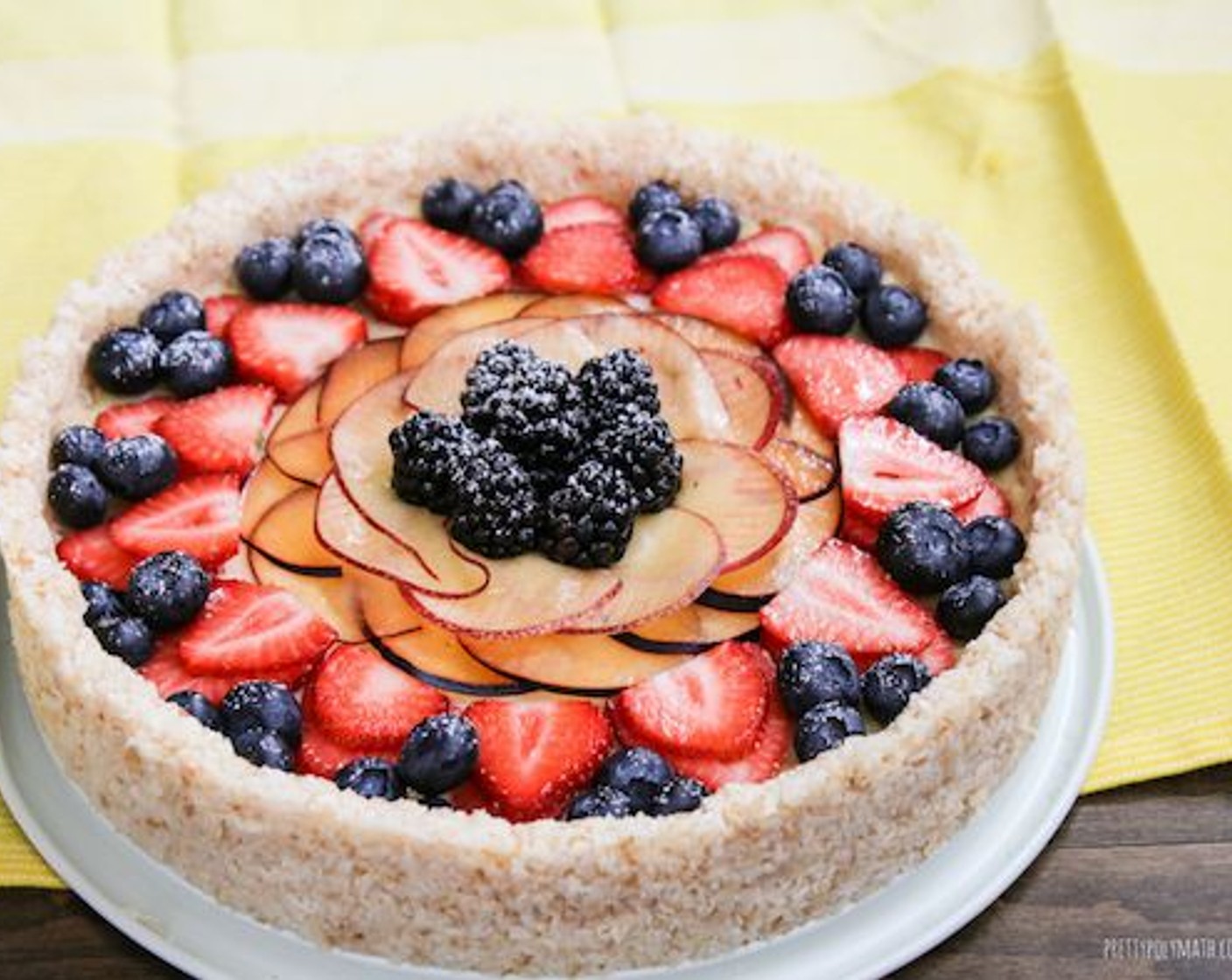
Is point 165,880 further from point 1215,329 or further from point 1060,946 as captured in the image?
point 1215,329

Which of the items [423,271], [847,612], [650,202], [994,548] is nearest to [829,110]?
[650,202]

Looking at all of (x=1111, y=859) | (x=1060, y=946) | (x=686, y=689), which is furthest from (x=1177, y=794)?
(x=686, y=689)

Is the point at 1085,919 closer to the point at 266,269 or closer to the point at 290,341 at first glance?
the point at 290,341

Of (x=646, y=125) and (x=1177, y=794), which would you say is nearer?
(x=1177, y=794)

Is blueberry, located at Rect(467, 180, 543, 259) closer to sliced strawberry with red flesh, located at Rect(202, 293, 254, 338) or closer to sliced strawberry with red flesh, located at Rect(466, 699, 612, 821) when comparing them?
sliced strawberry with red flesh, located at Rect(202, 293, 254, 338)

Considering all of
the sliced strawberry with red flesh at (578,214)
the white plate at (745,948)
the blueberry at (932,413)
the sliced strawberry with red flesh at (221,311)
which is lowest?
the white plate at (745,948)

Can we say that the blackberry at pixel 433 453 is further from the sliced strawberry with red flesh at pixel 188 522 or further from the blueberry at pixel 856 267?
the blueberry at pixel 856 267

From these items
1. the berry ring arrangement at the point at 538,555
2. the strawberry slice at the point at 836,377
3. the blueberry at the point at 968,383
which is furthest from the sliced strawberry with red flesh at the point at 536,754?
the blueberry at the point at 968,383

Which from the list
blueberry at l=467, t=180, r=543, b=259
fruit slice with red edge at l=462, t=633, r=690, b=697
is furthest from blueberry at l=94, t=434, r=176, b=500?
blueberry at l=467, t=180, r=543, b=259
